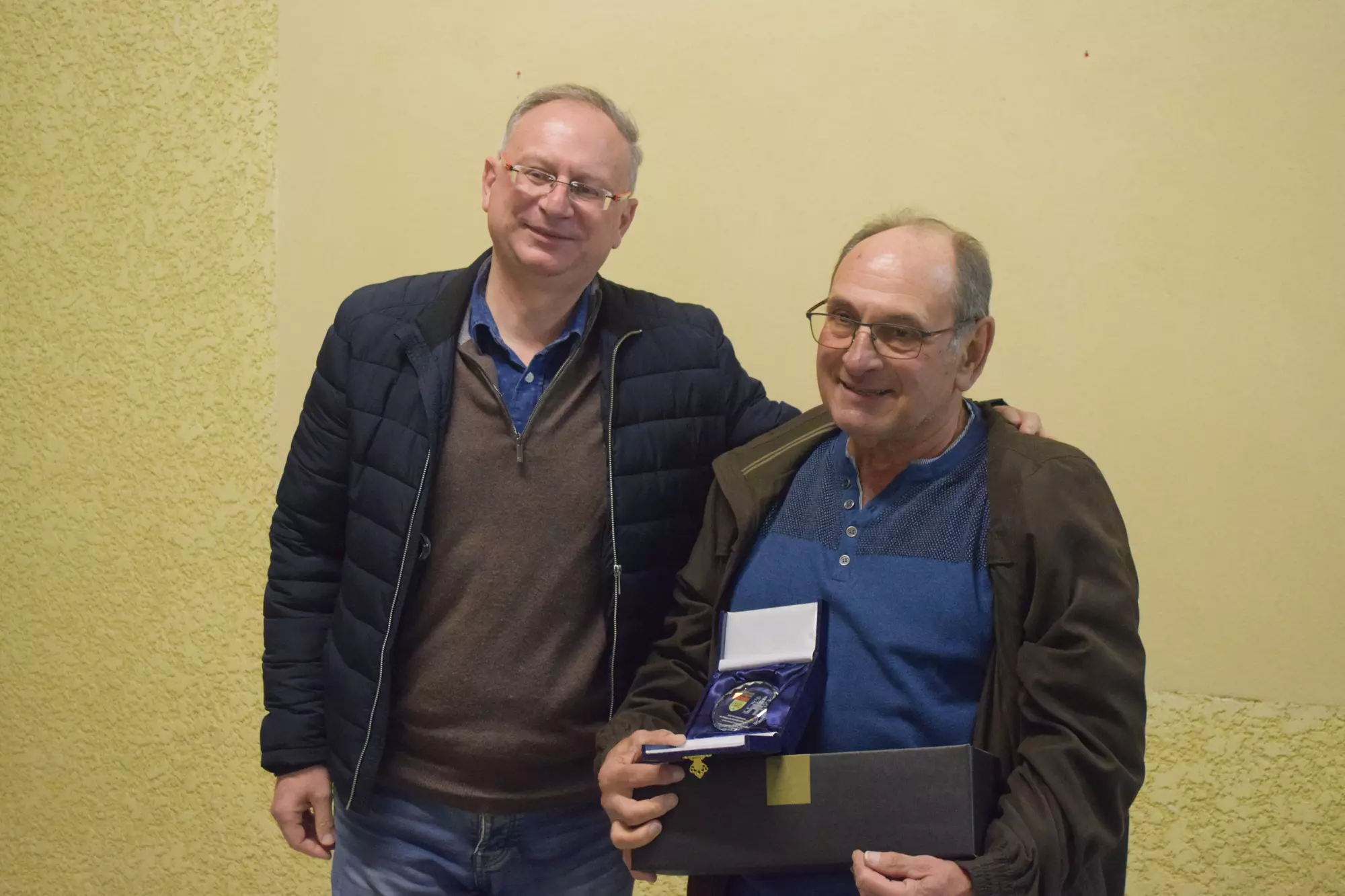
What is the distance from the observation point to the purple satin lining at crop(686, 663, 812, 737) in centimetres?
115

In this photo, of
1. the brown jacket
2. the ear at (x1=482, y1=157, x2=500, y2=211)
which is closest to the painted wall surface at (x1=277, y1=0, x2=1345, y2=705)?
the ear at (x1=482, y1=157, x2=500, y2=211)

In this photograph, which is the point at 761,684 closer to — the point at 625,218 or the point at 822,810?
the point at 822,810

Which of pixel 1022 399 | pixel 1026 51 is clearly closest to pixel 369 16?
pixel 1026 51

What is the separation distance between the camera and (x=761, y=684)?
1200 mm

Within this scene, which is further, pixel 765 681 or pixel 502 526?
pixel 502 526

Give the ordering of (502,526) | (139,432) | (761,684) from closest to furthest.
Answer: (761,684), (502,526), (139,432)

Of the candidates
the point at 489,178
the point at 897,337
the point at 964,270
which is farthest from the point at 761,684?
the point at 489,178

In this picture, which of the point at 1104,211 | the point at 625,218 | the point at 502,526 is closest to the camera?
the point at 502,526

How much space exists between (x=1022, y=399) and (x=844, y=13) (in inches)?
28.1

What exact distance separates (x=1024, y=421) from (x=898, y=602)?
0.31 metres

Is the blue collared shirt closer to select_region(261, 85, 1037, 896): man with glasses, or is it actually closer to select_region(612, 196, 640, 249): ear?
select_region(261, 85, 1037, 896): man with glasses

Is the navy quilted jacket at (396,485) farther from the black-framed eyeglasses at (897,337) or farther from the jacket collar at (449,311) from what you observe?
the black-framed eyeglasses at (897,337)

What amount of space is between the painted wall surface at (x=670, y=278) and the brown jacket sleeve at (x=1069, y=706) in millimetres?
784

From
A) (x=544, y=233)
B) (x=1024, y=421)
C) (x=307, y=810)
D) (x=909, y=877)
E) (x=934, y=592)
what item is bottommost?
(x=307, y=810)
